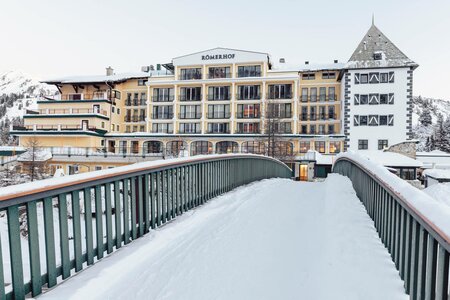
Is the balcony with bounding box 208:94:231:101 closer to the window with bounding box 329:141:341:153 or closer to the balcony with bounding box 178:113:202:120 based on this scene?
the balcony with bounding box 178:113:202:120

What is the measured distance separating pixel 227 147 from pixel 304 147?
10.7 metres

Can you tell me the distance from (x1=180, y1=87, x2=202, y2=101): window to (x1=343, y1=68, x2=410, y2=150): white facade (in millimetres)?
21170

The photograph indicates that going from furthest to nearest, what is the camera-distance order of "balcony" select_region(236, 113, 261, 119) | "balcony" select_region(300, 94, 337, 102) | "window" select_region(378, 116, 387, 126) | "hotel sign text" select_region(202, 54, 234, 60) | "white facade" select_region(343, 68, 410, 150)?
"hotel sign text" select_region(202, 54, 234, 60) < "balcony" select_region(236, 113, 261, 119) < "balcony" select_region(300, 94, 337, 102) < "window" select_region(378, 116, 387, 126) < "white facade" select_region(343, 68, 410, 150)

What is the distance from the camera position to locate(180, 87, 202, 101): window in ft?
162

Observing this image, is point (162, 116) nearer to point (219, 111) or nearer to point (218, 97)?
point (219, 111)

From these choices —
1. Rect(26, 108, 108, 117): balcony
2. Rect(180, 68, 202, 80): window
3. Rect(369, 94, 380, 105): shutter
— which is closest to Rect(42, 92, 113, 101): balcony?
Rect(26, 108, 108, 117): balcony

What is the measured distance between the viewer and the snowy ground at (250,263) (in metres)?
2.94

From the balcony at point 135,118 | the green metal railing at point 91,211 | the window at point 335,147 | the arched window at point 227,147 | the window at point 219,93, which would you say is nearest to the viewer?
the green metal railing at point 91,211

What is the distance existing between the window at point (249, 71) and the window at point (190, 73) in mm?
6271

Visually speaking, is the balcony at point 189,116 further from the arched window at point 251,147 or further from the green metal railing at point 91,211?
the green metal railing at point 91,211

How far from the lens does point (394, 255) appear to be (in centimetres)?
348

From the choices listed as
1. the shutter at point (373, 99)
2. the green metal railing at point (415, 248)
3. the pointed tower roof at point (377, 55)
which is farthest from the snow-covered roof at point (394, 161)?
the green metal railing at point (415, 248)

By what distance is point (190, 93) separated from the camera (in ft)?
163

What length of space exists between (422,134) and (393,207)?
5034 inches
